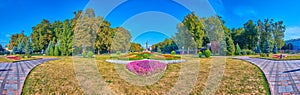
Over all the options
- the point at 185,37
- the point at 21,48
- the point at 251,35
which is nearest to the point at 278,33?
the point at 251,35

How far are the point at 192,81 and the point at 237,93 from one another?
1.13 m

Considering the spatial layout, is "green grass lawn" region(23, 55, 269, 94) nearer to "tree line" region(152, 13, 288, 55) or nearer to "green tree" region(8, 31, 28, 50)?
"tree line" region(152, 13, 288, 55)

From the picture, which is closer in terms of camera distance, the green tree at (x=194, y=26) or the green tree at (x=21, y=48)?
the green tree at (x=194, y=26)

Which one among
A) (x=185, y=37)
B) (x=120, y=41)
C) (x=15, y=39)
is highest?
(x=15, y=39)

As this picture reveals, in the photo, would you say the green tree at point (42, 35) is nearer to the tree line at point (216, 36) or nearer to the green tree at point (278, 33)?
the tree line at point (216, 36)

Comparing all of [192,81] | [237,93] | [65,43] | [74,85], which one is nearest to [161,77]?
[192,81]

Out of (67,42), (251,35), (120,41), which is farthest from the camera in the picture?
(251,35)

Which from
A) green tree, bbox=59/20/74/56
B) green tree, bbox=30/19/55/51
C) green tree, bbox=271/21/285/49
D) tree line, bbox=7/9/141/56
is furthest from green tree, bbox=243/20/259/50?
green tree, bbox=30/19/55/51

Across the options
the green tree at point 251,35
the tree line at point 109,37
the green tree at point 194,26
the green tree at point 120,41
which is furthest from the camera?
the green tree at point 251,35

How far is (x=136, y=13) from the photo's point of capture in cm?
739

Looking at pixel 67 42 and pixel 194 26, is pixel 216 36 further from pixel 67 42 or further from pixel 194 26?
pixel 67 42

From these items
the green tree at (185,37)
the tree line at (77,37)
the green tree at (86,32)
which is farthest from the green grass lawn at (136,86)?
the green tree at (185,37)

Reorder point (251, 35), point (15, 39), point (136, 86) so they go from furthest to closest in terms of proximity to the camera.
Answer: point (15, 39), point (251, 35), point (136, 86)

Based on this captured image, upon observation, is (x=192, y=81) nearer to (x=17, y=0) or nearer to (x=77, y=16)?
(x=17, y=0)
